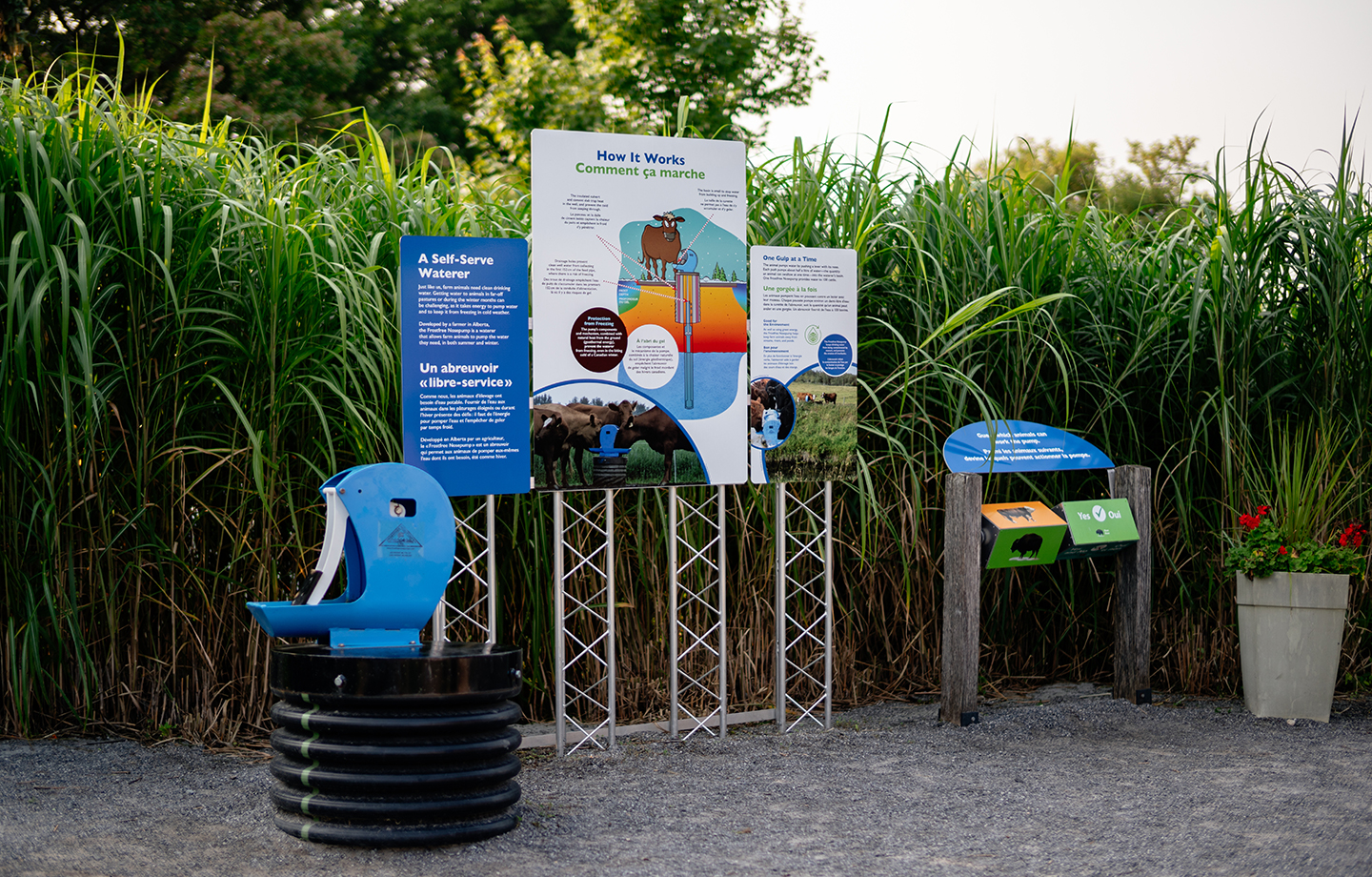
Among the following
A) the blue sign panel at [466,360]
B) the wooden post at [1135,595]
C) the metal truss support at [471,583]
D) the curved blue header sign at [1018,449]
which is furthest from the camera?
the wooden post at [1135,595]

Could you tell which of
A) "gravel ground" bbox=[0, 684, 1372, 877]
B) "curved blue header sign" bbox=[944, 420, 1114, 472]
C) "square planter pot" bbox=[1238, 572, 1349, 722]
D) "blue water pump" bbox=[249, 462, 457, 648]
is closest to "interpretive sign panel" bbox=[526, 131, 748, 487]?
"blue water pump" bbox=[249, 462, 457, 648]

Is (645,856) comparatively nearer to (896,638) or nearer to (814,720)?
(814,720)

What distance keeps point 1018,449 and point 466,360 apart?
2342mm

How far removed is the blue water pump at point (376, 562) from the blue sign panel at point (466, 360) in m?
0.55

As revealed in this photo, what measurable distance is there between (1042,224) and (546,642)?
2.99 m

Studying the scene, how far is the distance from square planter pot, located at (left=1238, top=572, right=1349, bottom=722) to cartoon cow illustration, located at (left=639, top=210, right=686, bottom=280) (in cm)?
289

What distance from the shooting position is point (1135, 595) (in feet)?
16.3

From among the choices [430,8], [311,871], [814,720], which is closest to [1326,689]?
[814,720]

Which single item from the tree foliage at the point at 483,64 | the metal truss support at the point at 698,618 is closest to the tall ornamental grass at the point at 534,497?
the metal truss support at the point at 698,618

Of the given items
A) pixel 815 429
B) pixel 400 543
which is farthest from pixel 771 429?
pixel 400 543

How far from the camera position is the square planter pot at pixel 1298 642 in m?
4.70

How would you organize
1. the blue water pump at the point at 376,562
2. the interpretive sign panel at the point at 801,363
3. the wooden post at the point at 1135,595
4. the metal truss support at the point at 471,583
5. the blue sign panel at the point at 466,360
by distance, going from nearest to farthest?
the blue water pump at the point at 376,562
the blue sign panel at the point at 466,360
the metal truss support at the point at 471,583
the interpretive sign panel at the point at 801,363
the wooden post at the point at 1135,595

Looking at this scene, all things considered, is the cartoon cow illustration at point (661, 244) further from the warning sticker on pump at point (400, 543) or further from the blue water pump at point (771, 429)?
the warning sticker on pump at point (400, 543)

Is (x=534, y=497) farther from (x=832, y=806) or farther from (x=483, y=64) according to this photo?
(x=483, y=64)
